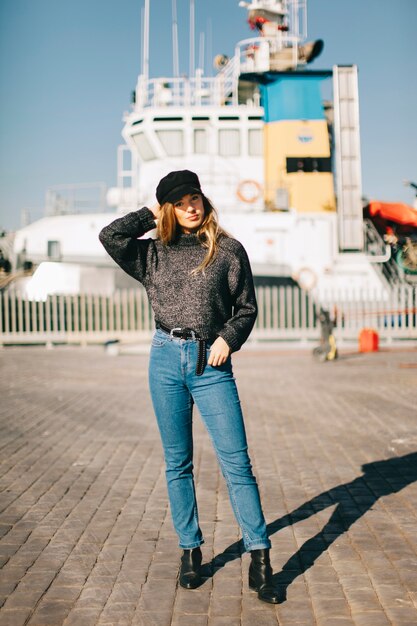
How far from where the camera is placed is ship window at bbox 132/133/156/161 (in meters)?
22.4

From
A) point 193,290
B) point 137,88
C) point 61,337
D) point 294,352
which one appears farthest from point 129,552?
point 137,88

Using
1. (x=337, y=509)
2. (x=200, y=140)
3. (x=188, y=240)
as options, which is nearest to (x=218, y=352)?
(x=188, y=240)

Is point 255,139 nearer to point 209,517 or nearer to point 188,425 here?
point 209,517

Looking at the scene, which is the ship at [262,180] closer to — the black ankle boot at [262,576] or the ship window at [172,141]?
the ship window at [172,141]

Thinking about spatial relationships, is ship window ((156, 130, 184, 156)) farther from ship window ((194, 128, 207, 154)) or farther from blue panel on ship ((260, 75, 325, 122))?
blue panel on ship ((260, 75, 325, 122))

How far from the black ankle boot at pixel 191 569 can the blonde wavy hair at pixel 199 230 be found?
4.12 feet

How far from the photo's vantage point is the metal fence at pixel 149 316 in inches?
732

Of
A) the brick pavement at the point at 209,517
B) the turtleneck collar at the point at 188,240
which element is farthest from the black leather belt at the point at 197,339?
the brick pavement at the point at 209,517

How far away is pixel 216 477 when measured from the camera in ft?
17.1

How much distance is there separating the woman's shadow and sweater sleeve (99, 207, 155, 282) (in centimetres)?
145

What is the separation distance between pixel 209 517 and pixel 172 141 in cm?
1900

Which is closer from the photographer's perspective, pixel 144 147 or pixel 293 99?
pixel 293 99

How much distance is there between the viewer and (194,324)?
306cm

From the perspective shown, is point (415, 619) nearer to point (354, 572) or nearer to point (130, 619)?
point (354, 572)
